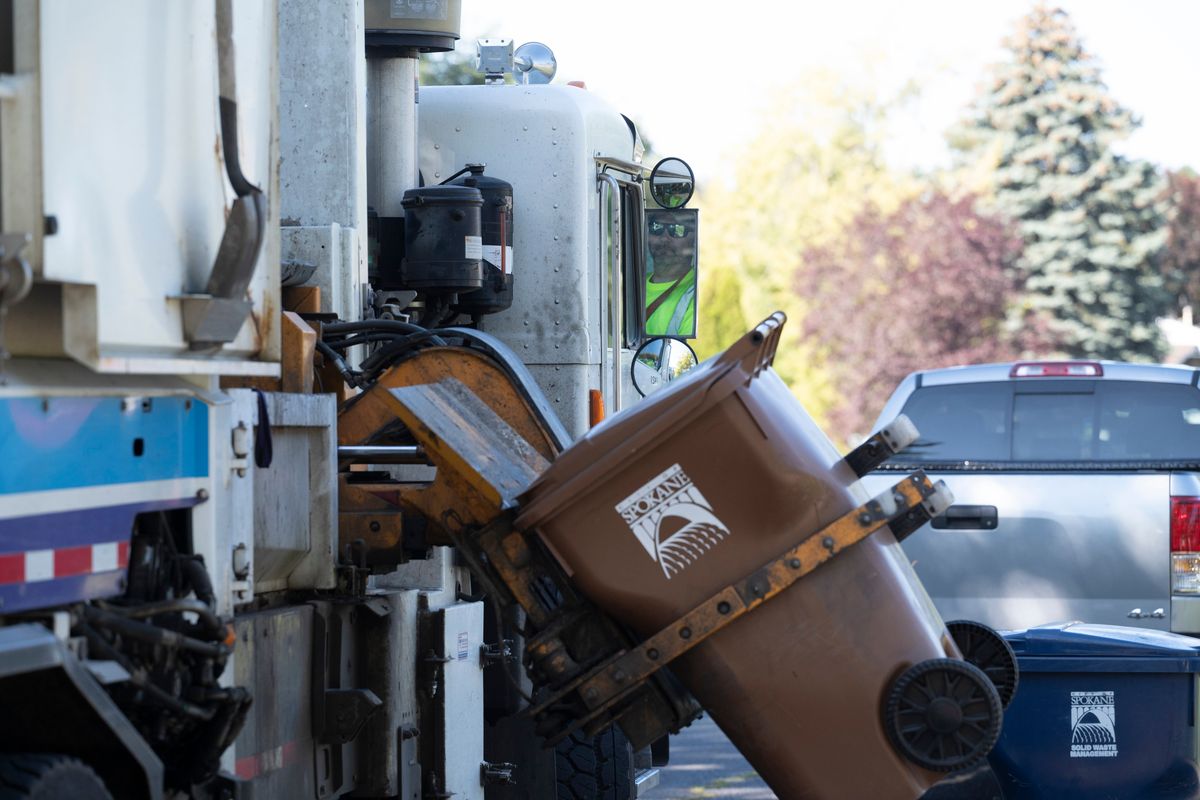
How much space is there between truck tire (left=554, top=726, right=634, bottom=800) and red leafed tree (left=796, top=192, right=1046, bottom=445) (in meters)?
36.6

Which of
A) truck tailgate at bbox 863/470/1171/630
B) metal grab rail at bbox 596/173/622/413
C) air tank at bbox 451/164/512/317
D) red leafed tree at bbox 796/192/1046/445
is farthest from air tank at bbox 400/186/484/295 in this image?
red leafed tree at bbox 796/192/1046/445

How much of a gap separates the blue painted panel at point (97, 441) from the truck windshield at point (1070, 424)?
5754 mm

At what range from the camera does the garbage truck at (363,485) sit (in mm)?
3174

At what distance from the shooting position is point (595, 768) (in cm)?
648

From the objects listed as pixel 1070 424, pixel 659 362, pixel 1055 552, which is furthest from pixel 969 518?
pixel 659 362

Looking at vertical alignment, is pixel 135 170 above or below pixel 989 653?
above

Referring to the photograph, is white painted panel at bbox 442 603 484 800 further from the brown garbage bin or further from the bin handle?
the bin handle

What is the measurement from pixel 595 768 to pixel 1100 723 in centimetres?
179

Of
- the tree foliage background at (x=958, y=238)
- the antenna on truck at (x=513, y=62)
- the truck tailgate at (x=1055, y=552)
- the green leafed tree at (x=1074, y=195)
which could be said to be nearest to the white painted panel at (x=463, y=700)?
the antenna on truck at (x=513, y=62)

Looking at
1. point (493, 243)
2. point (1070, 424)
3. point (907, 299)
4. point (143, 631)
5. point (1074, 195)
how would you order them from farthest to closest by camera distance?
1. point (1074, 195)
2. point (907, 299)
3. point (1070, 424)
4. point (493, 243)
5. point (143, 631)

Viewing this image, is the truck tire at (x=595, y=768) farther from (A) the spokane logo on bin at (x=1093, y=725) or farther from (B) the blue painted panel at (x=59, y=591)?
(B) the blue painted panel at (x=59, y=591)

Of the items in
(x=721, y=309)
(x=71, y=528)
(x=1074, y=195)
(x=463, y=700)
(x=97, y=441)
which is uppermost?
(x=1074, y=195)

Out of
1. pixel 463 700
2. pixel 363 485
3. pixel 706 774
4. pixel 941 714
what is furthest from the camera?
pixel 706 774

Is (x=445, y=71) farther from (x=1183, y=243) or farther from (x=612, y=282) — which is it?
(x=612, y=282)
